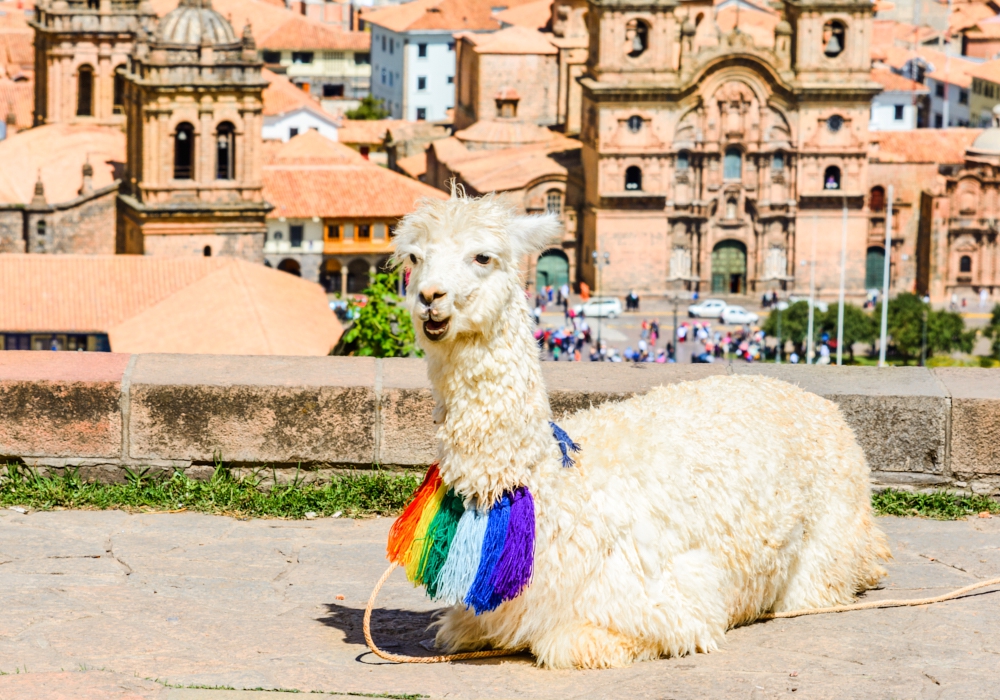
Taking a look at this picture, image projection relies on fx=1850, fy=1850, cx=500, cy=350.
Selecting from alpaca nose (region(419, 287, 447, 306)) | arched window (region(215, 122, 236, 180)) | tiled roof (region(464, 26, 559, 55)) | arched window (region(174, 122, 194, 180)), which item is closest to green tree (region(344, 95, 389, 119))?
tiled roof (region(464, 26, 559, 55))

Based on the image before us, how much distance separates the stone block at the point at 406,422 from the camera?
7602mm

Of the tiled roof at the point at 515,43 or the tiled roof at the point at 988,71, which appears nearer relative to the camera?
the tiled roof at the point at 515,43

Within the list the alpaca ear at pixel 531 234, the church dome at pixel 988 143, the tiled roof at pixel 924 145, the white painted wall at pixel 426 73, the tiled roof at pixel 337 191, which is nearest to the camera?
the alpaca ear at pixel 531 234

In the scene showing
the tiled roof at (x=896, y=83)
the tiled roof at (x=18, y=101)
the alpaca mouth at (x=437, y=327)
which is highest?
the tiled roof at (x=896, y=83)

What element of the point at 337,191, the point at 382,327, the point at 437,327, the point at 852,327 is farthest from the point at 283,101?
the point at 437,327

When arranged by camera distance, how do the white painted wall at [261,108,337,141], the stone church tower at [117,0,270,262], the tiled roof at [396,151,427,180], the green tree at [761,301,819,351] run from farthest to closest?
the white painted wall at [261,108,337,141] < the tiled roof at [396,151,427,180] < the green tree at [761,301,819,351] < the stone church tower at [117,0,270,262]

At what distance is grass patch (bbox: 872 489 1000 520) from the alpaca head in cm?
258

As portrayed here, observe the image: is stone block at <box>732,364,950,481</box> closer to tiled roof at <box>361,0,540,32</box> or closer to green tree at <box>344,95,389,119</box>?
green tree at <box>344,95,389,119</box>

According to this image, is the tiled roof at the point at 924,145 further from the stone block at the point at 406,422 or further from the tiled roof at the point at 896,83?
the stone block at the point at 406,422

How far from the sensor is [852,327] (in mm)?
64562

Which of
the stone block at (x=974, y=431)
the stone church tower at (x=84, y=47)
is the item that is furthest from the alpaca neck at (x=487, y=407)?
the stone church tower at (x=84, y=47)

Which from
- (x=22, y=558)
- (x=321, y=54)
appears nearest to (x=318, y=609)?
(x=22, y=558)

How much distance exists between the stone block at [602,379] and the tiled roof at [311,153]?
6642 centimetres

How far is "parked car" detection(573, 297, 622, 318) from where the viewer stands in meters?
68.7
